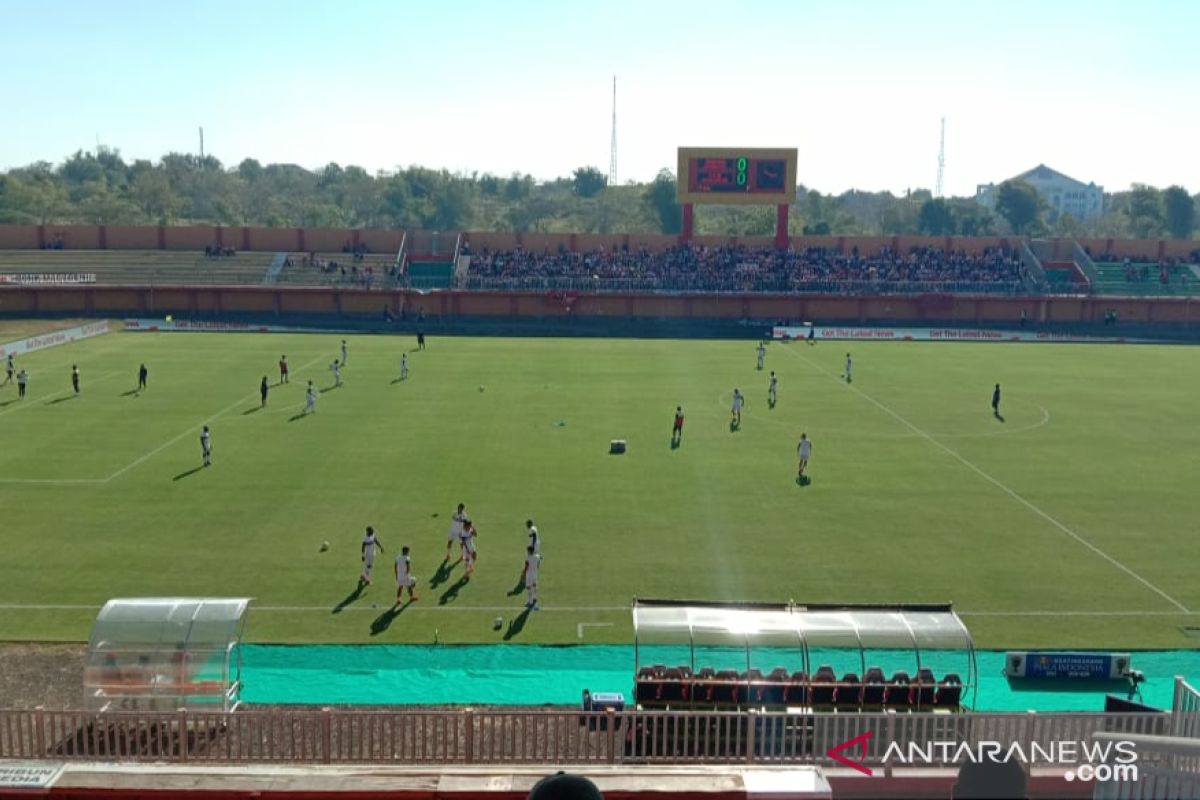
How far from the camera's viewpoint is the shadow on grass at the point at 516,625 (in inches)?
734

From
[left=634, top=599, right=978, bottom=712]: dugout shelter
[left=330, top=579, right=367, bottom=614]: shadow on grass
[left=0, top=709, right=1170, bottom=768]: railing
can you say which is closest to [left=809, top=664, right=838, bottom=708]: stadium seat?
[left=634, top=599, right=978, bottom=712]: dugout shelter

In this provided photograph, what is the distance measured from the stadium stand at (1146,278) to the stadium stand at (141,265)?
216 ft

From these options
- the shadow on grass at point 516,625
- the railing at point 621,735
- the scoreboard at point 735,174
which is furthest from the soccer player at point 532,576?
the scoreboard at point 735,174

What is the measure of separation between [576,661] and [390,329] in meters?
52.6

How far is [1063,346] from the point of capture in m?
64.4

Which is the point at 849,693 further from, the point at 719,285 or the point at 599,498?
the point at 719,285

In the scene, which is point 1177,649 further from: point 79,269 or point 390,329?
point 79,269

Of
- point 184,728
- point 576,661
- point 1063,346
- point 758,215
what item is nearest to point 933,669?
point 576,661

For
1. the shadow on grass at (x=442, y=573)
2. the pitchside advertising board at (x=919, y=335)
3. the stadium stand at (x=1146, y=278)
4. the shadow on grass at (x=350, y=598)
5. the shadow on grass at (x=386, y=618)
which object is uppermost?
the stadium stand at (x=1146, y=278)

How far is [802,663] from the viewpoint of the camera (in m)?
13.9

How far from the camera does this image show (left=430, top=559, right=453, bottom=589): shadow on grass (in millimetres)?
21164

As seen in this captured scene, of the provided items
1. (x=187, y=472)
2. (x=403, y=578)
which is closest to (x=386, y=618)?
(x=403, y=578)

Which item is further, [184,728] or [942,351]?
[942,351]

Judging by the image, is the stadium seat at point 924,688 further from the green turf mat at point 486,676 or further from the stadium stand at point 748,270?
the stadium stand at point 748,270
